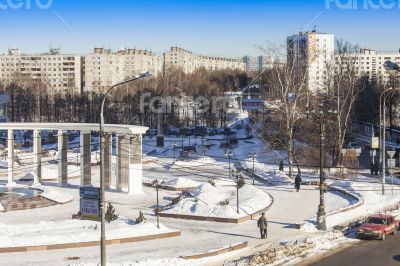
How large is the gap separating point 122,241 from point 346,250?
8016 millimetres

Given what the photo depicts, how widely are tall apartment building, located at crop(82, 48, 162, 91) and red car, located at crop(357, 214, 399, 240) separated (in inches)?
4507

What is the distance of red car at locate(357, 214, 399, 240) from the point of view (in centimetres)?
2288

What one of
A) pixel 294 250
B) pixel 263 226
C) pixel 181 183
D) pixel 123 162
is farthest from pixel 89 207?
pixel 181 183

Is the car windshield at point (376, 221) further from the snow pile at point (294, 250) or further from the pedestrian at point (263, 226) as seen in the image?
the pedestrian at point (263, 226)

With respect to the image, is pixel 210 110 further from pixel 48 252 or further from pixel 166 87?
pixel 48 252

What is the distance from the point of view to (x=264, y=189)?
3588 centimetres

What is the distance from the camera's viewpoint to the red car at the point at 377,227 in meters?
22.9

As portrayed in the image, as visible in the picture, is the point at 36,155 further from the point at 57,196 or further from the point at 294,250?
the point at 294,250

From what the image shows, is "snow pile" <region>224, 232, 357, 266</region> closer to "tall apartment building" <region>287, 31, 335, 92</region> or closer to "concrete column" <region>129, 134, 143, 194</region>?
"concrete column" <region>129, 134, 143, 194</region>

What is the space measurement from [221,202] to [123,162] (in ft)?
30.2

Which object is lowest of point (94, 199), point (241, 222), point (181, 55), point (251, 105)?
point (241, 222)

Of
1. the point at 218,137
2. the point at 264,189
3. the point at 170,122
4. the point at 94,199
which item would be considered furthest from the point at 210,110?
the point at 94,199

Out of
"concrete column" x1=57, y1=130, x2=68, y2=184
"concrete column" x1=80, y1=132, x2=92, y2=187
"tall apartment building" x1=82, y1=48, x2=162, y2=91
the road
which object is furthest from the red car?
"tall apartment building" x1=82, y1=48, x2=162, y2=91

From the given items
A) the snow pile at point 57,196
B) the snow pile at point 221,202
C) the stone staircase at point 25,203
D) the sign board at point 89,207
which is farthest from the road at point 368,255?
the stone staircase at point 25,203
